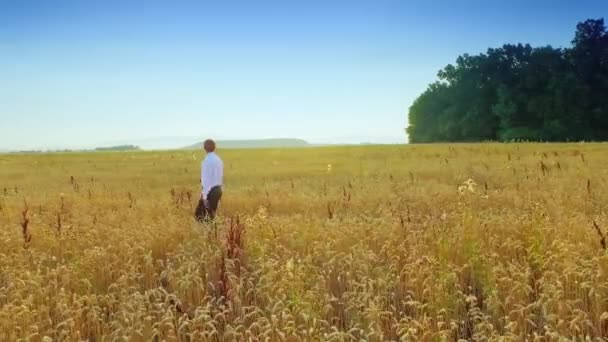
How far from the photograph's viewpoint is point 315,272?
7051 millimetres

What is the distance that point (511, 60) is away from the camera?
59.7m

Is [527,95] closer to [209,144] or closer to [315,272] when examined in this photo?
[209,144]

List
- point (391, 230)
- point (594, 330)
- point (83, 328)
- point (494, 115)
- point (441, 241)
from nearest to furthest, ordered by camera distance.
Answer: point (594, 330)
point (83, 328)
point (441, 241)
point (391, 230)
point (494, 115)

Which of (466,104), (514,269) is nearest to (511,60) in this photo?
(466,104)

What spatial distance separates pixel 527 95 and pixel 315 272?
51401 millimetres

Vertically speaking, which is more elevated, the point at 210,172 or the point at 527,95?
the point at 527,95

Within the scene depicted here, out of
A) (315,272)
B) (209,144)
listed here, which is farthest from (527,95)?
(315,272)

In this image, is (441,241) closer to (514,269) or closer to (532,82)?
(514,269)

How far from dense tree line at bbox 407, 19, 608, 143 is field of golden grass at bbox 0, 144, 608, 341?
38.5m

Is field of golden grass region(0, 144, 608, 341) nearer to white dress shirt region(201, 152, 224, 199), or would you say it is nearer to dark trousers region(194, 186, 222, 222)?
dark trousers region(194, 186, 222, 222)

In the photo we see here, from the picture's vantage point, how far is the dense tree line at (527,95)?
50.6m

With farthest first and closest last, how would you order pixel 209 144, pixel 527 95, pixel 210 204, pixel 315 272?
pixel 527 95, pixel 210 204, pixel 209 144, pixel 315 272

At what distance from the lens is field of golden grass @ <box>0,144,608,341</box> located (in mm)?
5625

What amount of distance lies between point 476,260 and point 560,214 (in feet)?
11.3
